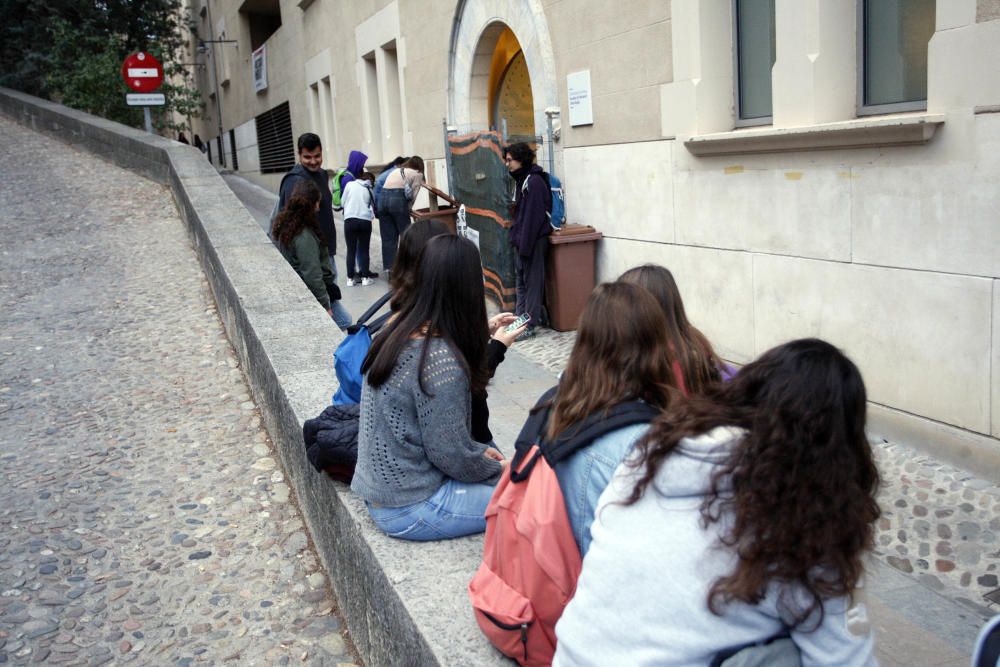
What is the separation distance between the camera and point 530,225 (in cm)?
826

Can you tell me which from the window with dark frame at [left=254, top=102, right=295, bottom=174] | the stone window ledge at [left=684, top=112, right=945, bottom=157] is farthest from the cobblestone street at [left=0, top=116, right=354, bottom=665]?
the window with dark frame at [left=254, top=102, right=295, bottom=174]

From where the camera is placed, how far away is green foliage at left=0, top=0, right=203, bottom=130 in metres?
20.4

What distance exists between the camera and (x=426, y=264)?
111 inches

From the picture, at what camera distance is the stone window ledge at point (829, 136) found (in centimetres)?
475

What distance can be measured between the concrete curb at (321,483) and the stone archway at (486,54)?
128 inches

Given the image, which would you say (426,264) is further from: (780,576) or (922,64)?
(922,64)

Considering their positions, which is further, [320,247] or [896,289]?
[320,247]

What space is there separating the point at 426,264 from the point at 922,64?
148 inches

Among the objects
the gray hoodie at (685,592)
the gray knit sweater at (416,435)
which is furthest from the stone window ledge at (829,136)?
the gray hoodie at (685,592)

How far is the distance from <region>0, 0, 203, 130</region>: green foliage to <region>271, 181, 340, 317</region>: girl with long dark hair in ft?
52.0

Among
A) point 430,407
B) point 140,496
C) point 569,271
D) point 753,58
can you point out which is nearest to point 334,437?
point 430,407

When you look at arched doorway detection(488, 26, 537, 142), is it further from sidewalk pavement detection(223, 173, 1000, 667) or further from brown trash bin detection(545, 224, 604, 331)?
sidewalk pavement detection(223, 173, 1000, 667)

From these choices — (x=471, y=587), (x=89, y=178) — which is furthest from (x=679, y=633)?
(x=89, y=178)

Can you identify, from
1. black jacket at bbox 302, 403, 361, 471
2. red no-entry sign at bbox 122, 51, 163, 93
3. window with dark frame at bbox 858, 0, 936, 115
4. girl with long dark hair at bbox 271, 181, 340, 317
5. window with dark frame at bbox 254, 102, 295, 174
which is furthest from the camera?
window with dark frame at bbox 254, 102, 295, 174
